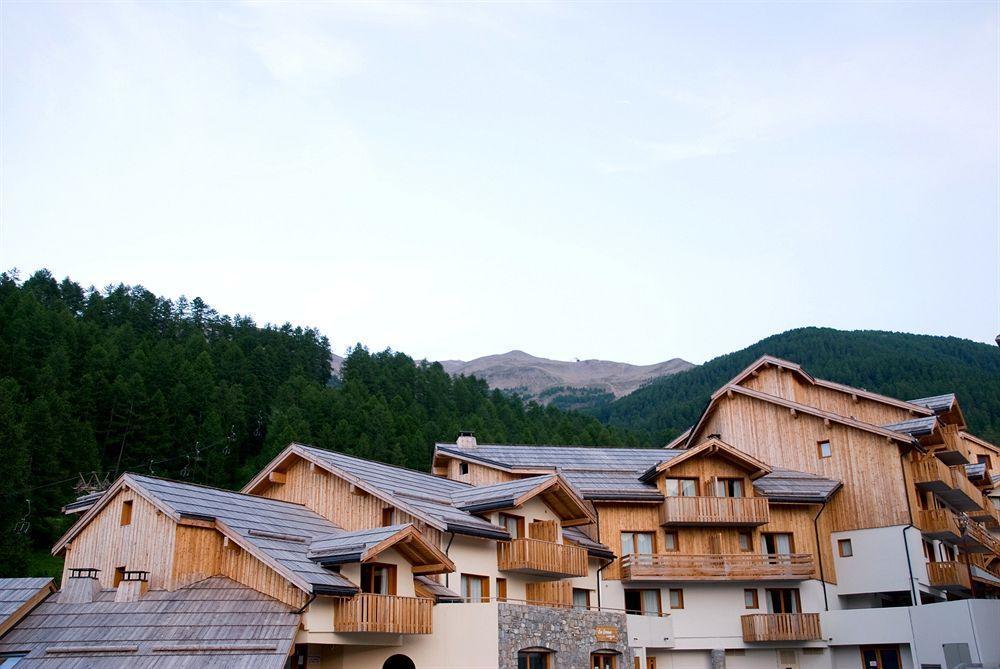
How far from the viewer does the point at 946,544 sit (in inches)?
1909

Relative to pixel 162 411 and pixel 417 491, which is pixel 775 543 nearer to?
pixel 417 491

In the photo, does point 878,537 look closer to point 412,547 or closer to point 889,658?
point 889,658

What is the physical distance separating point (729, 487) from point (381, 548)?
70.0ft

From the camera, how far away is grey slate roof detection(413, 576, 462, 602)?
1154 inches

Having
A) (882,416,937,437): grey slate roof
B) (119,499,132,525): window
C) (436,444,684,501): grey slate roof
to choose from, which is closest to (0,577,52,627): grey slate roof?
(119,499,132,525): window

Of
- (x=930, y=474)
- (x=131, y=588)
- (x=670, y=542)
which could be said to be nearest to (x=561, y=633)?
(x=670, y=542)

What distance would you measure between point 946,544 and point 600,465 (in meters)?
19.8

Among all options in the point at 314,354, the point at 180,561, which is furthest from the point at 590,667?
the point at 314,354

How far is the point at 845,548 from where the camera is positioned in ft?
140

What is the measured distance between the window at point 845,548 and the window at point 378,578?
24.6 meters

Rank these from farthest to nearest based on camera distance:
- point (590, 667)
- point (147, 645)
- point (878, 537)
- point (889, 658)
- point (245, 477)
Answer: point (245, 477) → point (878, 537) → point (889, 658) → point (590, 667) → point (147, 645)

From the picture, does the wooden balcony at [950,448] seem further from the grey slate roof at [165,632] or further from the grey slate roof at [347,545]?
the grey slate roof at [165,632]

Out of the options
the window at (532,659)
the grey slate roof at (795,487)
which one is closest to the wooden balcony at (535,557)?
the window at (532,659)

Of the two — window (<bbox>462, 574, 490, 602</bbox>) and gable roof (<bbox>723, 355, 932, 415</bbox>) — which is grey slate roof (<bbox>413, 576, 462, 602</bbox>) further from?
gable roof (<bbox>723, 355, 932, 415</bbox>)
